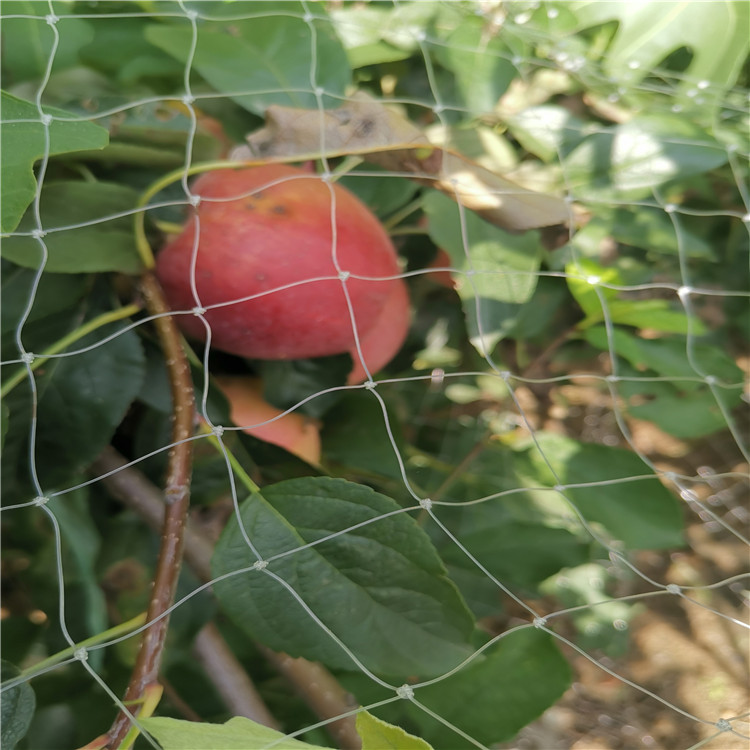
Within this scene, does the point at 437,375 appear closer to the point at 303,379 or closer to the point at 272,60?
the point at 303,379

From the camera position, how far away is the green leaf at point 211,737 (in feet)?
0.81

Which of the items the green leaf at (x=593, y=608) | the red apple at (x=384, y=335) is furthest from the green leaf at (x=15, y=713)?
the green leaf at (x=593, y=608)

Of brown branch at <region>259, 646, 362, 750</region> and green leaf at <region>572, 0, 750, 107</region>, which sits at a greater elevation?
green leaf at <region>572, 0, 750, 107</region>

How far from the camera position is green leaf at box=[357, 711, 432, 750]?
24 cm

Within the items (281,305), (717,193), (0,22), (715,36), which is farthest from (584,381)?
(0,22)

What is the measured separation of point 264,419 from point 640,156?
0.28 meters

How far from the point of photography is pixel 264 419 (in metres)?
0.40

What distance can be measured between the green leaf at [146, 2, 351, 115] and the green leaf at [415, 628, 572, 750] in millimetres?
304

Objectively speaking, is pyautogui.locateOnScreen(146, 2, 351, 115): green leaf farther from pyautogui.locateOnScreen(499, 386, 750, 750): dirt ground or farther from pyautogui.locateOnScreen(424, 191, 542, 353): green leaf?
pyautogui.locateOnScreen(499, 386, 750, 750): dirt ground

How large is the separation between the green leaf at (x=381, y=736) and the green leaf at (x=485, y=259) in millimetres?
217

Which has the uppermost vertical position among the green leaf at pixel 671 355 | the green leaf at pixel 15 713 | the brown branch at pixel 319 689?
the green leaf at pixel 671 355

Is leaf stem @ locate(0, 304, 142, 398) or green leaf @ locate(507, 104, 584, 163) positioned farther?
green leaf @ locate(507, 104, 584, 163)

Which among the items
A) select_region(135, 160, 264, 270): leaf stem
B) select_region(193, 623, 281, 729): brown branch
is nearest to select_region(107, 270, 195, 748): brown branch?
select_region(135, 160, 264, 270): leaf stem

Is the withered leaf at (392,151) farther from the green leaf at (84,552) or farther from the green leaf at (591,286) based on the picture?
the green leaf at (84,552)
